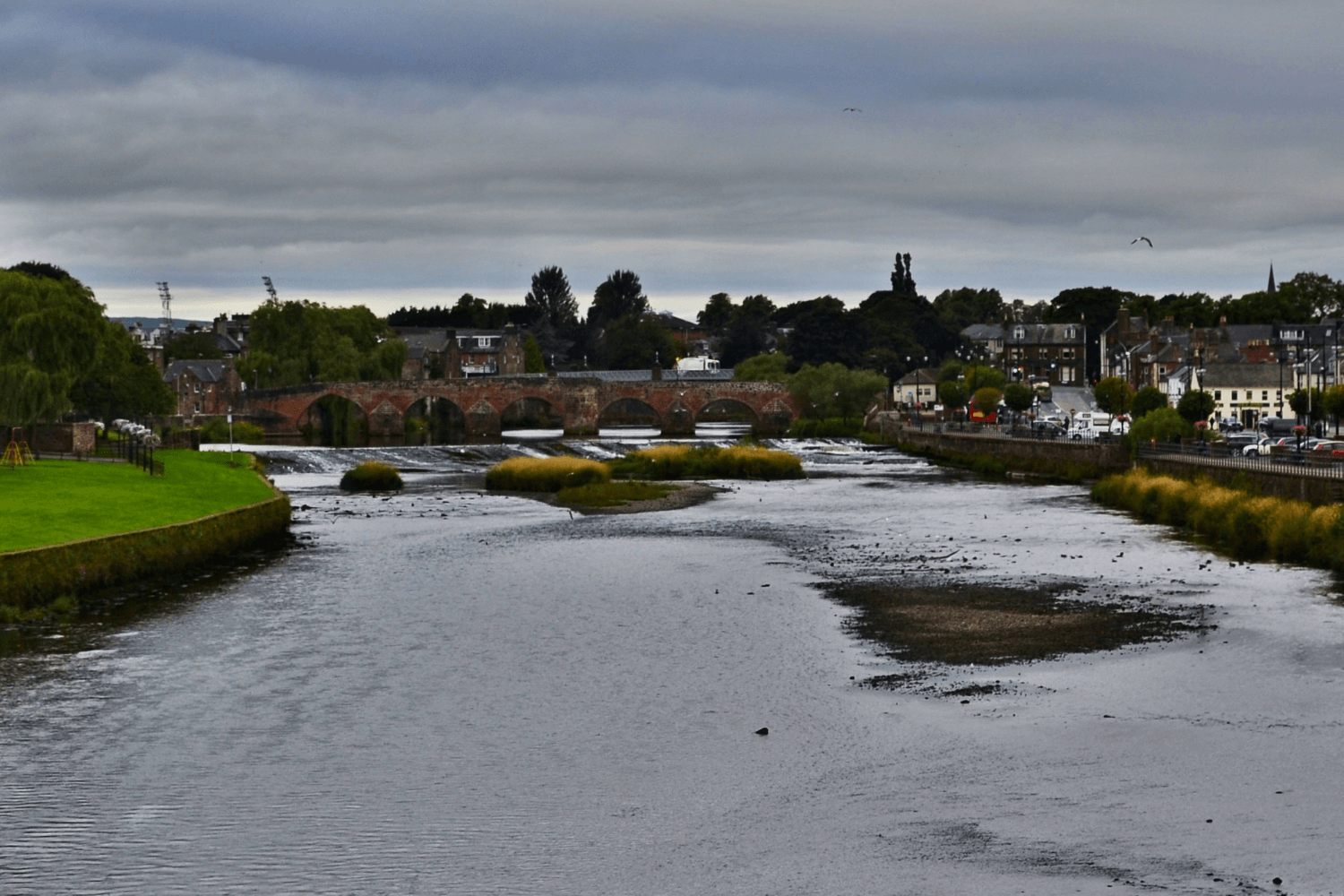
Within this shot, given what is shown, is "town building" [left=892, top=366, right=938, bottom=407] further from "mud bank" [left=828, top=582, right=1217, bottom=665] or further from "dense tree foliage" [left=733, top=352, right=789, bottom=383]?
"mud bank" [left=828, top=582, right=1217, bottom=665]

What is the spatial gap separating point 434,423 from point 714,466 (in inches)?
3566

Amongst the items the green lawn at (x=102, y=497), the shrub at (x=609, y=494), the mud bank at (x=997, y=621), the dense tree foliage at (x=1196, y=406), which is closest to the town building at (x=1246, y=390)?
the dense tree foliage at (x=1196, y=406)

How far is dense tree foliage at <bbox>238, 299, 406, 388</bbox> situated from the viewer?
15812 cm

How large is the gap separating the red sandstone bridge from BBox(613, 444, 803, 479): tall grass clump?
58.2 meters

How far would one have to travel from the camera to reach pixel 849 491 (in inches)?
2995

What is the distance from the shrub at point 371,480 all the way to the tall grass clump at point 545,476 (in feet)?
17.1

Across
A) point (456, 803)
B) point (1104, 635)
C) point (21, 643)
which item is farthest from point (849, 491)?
point (456, 803)

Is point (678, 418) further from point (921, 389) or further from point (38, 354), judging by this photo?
point (38, 354)

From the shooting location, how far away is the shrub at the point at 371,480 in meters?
78.8

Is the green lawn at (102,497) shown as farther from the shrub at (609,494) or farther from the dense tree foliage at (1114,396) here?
the dense tree foliage at (1114,396)

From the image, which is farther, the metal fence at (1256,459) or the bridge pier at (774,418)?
the bridge pier at (774,418)

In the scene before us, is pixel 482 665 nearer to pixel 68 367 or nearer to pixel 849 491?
pixel 68 367

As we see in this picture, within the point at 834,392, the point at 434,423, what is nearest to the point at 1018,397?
the point at 834,392

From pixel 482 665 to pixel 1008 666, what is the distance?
35.8 feet
